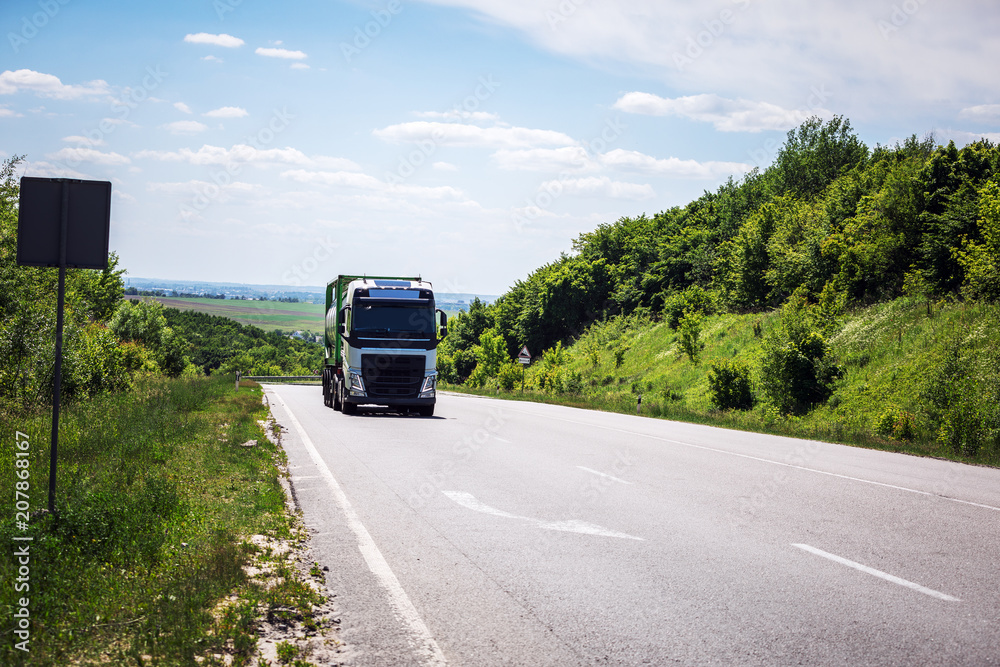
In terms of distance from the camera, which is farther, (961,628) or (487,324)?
(487,324)

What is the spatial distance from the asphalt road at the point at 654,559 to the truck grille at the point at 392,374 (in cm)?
860

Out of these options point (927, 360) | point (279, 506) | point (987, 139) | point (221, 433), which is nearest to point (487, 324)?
point (987, 139)

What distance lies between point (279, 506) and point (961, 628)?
22.3 ft

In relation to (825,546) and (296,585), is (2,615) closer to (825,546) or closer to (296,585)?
(296,585)

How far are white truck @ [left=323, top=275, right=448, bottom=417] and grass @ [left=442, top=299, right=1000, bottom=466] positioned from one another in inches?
382

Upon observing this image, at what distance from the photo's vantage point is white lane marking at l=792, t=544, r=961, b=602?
589cm

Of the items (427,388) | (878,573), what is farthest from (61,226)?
(427,388)

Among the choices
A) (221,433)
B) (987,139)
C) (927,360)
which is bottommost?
(221,433)

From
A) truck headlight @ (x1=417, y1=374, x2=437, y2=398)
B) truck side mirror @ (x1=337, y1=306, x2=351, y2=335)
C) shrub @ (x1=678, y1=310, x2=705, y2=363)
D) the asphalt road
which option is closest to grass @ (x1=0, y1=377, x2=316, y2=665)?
the asphalt road

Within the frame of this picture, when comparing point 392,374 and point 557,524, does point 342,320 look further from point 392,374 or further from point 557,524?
point 557,524

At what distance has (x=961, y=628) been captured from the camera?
5.15m

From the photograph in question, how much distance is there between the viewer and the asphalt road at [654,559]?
192 inches

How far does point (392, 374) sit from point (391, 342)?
3.13 ft

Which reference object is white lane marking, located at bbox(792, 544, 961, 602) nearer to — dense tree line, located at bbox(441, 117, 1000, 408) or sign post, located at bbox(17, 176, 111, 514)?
sign post, located at bbox(17, 176, 111, 514)
